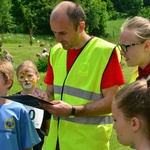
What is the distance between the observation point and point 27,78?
4.95m

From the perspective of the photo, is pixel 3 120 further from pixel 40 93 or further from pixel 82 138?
pixel 82 138

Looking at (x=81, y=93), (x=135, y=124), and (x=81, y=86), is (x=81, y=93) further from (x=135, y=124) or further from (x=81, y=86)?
(x=135, y=124)

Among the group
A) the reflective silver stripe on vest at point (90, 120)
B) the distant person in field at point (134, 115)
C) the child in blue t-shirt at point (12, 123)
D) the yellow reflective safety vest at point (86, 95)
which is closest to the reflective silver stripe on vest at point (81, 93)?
the yellow reflective safety vest at point (86, 95)

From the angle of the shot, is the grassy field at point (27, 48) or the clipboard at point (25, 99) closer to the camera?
the clipboard at point (25, 99)

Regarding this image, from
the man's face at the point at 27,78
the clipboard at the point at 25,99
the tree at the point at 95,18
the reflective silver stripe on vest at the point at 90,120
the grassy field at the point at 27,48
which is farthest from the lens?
the tree at the point at 95,18

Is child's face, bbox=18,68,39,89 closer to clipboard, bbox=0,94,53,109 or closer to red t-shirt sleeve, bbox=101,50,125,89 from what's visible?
clipboard, bbox=0,94,53,109

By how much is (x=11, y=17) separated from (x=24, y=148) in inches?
2179

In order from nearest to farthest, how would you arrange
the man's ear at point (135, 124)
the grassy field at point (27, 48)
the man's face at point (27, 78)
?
the man's ear at point (135, 124) < the man's face at point (27, 78) < the grassy field at point (27, 48)

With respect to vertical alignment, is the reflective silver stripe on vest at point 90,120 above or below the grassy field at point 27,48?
above

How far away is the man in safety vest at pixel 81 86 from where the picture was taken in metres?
3.54

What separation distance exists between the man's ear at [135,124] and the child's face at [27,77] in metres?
2.69

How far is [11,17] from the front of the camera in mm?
57938

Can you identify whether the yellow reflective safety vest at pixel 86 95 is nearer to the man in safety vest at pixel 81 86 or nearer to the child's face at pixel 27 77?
the man in safety vest at pixel 81 86

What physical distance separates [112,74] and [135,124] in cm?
121
